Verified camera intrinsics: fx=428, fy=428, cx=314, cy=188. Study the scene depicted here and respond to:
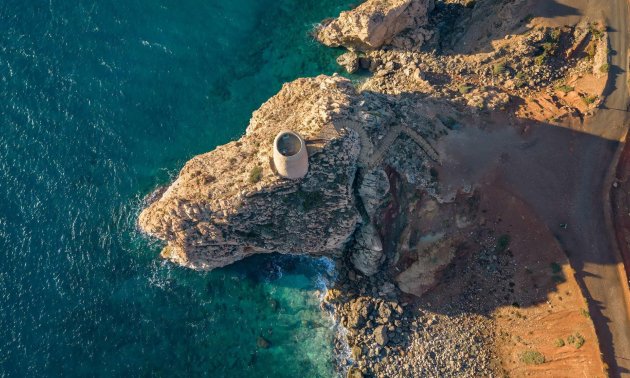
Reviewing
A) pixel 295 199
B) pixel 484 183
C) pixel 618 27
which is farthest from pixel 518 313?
pixel 618 27

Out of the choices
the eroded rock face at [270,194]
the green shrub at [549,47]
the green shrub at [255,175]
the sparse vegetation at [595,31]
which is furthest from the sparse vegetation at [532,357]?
the sparse vegetation at [595,31]

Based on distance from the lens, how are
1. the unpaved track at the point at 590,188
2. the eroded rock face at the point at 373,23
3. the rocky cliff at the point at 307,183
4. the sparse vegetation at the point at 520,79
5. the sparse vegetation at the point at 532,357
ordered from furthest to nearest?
the eroded rock face at the point at 373,23 < the sparse vegetation at the point at 520,79 < the sparse vegetation at the point at 532,357 < the unpaved track at the point at 590,188 < the rocky cliff at the point at 307,183

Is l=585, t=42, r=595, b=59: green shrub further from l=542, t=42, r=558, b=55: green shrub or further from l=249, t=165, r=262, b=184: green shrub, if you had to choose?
l=249, t=165, r=262, b=184: green shrub

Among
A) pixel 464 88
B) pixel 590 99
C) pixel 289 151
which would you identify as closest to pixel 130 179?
pixel 289 151

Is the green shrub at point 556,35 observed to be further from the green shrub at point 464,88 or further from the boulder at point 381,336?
the boulder at point 381,336

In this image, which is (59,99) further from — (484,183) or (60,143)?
(484,183)

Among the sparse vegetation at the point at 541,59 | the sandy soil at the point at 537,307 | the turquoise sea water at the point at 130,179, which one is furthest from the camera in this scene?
the sparse vegetation at the point at 541,59

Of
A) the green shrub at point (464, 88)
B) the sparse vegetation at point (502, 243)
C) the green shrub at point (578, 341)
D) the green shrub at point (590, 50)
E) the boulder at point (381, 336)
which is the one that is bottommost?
the green shrub at point (578, 341)
